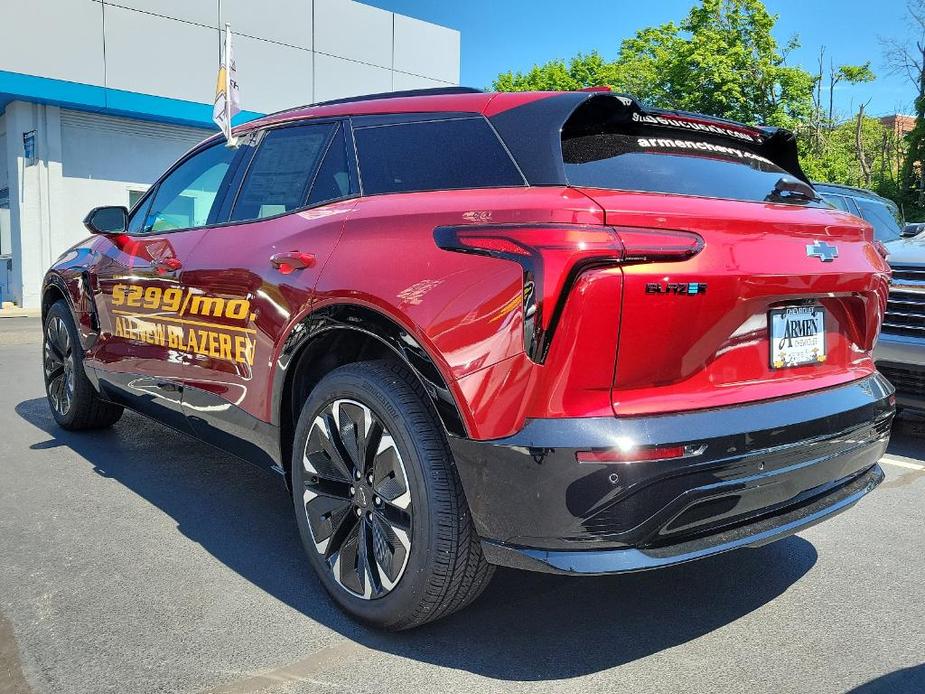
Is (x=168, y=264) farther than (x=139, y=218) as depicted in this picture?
No

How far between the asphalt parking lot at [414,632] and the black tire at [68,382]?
1.08 metres

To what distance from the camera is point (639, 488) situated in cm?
209

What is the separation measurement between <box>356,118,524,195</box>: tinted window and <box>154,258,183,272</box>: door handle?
1189mm

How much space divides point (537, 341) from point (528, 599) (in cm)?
123

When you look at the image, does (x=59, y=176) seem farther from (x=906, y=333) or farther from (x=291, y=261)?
(x=906, y=333)

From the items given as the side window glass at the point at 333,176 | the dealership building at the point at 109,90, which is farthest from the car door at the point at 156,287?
the dealership building at the point at 109,90

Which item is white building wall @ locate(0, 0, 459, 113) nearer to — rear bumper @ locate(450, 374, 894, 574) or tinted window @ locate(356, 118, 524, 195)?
tinted window @ locate(356, 118, 524, 195)

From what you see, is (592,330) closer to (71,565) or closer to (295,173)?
(295,173)

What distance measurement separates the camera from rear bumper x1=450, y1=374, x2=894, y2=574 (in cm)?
210

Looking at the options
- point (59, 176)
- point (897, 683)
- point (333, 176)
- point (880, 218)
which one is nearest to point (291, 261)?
point (333, 176)

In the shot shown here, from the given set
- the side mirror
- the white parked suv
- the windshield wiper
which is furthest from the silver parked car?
the side mirror

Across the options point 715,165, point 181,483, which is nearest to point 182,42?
point 181,483

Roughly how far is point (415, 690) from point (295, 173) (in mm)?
2035

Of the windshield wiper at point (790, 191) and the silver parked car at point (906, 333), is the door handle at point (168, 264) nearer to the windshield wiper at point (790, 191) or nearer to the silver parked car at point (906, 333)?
the windshield wiper at point (790, 191)
